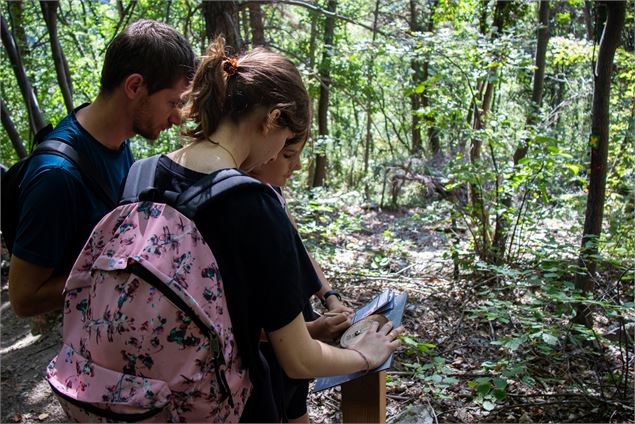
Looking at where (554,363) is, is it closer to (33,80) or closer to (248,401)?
(248,401)

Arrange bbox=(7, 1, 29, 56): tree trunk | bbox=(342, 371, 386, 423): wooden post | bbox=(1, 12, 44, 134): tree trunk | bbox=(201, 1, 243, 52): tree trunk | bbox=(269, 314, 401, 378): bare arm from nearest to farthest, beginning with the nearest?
1. bbox=(269, 314, 401, 378): bare arm
2. bbox=(342, 371, 386, 423): wooden post
3. bbox=(201, 1, 243, 52): tree trunk
4. bbox=(1, 12, 44, 134): tree trunk
5. bbox=(7, 1, 29, 56): tree trunk

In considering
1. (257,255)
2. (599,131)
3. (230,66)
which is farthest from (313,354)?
(599,131)

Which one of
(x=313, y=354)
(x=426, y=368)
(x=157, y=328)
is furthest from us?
(x=426, y=368)

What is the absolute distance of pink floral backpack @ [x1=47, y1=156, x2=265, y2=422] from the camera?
1192 mm

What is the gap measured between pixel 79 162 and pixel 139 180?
0.59m

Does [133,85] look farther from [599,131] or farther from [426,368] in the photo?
[599,131]

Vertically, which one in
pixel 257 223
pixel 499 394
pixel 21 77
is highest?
pixel 21 77

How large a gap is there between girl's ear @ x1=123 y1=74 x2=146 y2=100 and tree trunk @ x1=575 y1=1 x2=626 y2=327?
2.86 m

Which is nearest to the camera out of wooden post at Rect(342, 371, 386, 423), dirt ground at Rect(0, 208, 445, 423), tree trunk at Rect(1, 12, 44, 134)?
wooden post at Rect(342, 371, 386, 423)

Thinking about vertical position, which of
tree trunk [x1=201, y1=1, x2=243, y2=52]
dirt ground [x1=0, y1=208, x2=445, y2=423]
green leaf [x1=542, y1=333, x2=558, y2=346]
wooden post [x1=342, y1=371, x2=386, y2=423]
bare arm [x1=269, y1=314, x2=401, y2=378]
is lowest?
dirt ground [x1=0, y1=208, x2=445, y2=423]

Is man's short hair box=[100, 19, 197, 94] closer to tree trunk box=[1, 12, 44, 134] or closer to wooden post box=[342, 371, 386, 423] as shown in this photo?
wooden post box=[342, 371, 386, 423]

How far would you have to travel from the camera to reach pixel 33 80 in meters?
7.70

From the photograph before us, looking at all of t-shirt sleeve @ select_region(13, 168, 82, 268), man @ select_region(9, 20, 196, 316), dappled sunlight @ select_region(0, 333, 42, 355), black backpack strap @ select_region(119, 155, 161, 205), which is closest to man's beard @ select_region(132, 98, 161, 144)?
man @ select_region(9, 20, 196, 316)

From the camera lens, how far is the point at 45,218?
1676 mm
